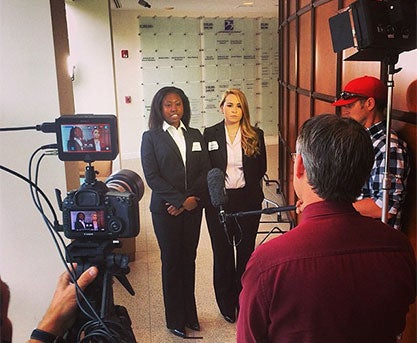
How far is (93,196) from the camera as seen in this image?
1136 mm

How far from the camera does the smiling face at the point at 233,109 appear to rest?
8.57ft

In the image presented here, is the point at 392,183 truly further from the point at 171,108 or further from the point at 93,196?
the point at 171,108

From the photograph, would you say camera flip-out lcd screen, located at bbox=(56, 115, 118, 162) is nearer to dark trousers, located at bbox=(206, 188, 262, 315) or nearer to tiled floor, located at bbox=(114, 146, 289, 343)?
dark trousers, located at bbox=(206, 188, 262, 315)

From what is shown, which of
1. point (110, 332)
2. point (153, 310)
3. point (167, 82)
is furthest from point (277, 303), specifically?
point (167, 82)

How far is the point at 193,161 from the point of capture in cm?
248

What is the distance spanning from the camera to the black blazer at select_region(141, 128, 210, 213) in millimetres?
2408

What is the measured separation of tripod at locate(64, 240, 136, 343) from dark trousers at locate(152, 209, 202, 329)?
124 centimetres

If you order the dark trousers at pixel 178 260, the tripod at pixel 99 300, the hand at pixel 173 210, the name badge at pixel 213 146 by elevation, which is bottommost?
the dark trousers at pixel 178 260

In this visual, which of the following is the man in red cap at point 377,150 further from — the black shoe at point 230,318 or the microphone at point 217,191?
the black shoe at point 230,318

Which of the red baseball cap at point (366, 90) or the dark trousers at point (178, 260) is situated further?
the dark trousers at point (178, 260)

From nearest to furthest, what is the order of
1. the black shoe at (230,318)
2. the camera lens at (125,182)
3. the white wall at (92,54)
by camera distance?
the camera lens at (125,182)
the black shoe at (230,318)
the white wall at (92,54)

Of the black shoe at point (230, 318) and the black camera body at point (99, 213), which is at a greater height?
the black camera body at point (99, 213)

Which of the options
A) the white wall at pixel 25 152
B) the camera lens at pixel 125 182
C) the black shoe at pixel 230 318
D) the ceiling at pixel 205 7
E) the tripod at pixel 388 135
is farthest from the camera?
the ceiling at pixel 205 7

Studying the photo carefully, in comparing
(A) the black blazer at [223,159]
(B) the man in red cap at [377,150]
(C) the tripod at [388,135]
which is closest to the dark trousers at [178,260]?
(A) the black blazer at [223,159]
